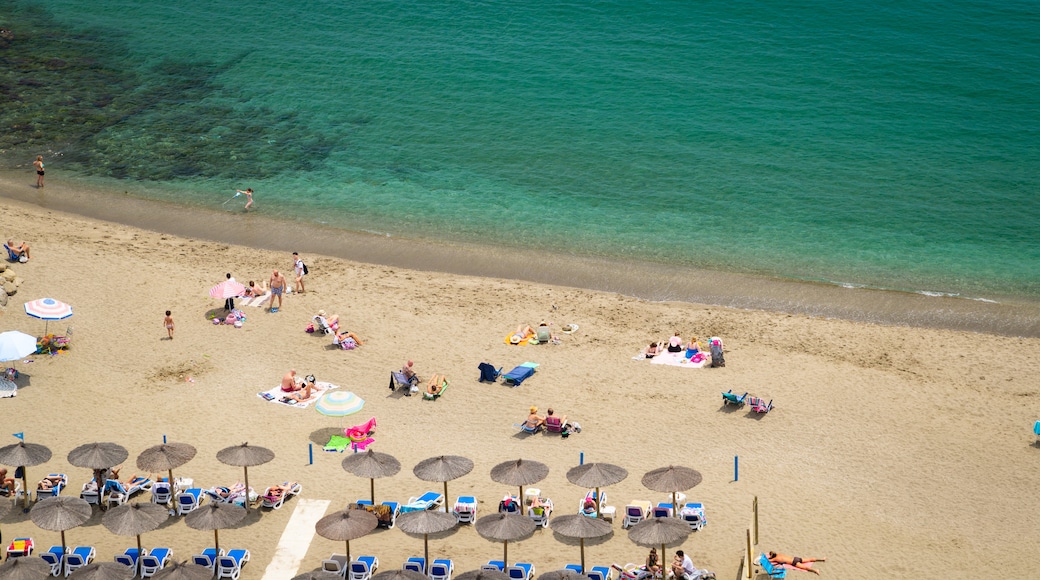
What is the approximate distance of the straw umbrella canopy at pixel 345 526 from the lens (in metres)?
20.5

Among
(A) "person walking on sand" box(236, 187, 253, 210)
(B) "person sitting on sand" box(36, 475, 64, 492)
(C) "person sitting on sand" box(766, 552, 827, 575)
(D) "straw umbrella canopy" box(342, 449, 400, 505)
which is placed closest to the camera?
(C) "person sitting on sand" box(766, 552, 827, 575)

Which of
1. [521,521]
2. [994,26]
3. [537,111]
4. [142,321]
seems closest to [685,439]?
[521,521]

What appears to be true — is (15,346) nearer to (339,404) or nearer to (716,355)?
(339,404)

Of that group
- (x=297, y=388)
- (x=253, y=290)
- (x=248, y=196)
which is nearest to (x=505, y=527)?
(x=297, y=388)

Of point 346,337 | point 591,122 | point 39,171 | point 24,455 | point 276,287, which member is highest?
point 591,122

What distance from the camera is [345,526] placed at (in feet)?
67.5

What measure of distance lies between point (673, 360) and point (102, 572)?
1685 centimetres

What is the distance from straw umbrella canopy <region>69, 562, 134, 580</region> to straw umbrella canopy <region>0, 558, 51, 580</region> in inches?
23.0

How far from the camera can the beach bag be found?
30562 millimetres

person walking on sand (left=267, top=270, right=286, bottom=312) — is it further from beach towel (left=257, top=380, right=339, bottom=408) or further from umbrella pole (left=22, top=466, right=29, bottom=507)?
umbrella pole (left=22, top=466, right=29, bottom=507)

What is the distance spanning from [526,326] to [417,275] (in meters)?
6.10

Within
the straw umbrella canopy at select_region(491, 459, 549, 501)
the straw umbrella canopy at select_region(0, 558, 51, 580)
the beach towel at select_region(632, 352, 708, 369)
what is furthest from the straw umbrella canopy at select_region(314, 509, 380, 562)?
the beach towel at select_region(632, 352, 708, 369)

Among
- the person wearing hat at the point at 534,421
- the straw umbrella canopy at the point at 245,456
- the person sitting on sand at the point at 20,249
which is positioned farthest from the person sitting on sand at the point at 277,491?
the person sitting on sand at the point at 20,249

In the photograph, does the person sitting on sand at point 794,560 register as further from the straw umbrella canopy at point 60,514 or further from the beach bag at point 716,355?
the straw umbrella canopy at point 60,514
